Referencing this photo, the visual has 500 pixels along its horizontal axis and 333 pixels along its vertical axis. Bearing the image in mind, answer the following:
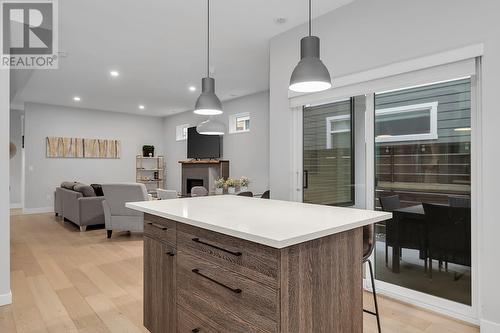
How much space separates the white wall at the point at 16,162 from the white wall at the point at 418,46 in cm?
895

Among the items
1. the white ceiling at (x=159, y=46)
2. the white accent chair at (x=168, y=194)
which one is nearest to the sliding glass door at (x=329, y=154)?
the white ceiling at (x=159, y=46)

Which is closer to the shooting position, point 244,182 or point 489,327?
point 489,327

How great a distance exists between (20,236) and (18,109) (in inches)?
211

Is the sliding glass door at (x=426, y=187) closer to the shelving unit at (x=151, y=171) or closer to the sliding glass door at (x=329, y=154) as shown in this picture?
the sliding glass door at (x=329, y=154)

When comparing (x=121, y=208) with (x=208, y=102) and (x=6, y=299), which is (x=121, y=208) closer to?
(x=6, y=299)

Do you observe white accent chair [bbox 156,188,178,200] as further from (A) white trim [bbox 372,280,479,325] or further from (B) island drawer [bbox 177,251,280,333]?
(B) island drawer [bbox 177,251,280,333]

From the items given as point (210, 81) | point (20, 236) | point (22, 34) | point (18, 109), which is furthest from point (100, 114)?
point (210, 81)

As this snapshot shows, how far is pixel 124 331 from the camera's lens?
240 centimetres

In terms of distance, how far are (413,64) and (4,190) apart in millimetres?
3788

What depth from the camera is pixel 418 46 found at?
2666 millimetres

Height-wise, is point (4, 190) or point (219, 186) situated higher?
point (4, 190)

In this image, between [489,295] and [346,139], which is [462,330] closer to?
[489,295]

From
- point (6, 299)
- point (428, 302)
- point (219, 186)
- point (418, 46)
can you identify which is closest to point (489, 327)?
point (428, 302)

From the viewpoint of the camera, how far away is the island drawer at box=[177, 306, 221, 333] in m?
1.69
